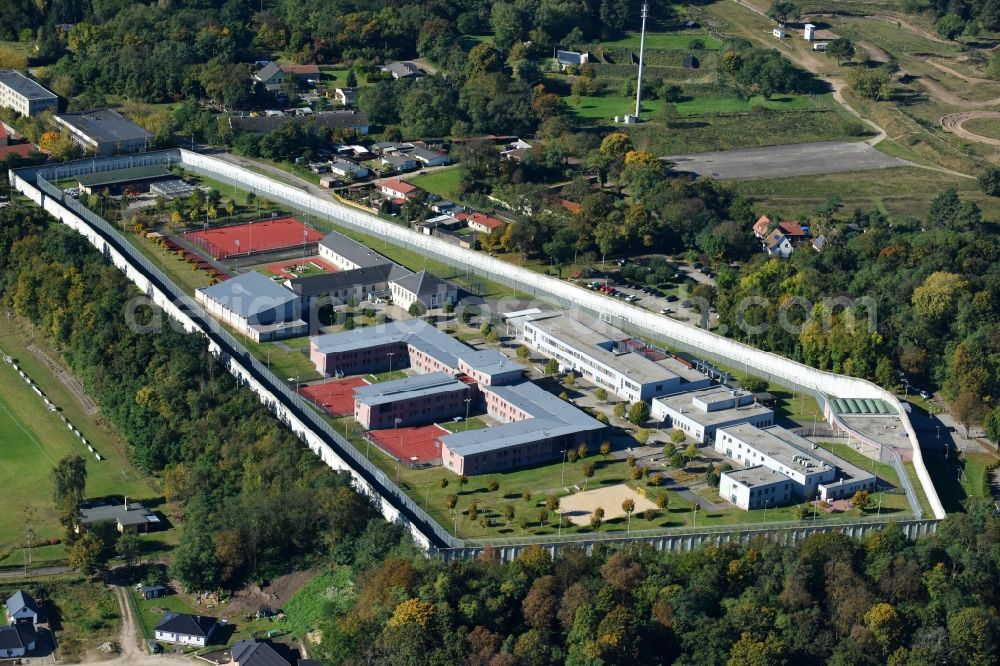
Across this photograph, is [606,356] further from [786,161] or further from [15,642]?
[786,161]

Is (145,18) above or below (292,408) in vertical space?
above

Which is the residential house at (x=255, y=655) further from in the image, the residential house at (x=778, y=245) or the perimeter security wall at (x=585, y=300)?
the residential house at (x=778, y=245)

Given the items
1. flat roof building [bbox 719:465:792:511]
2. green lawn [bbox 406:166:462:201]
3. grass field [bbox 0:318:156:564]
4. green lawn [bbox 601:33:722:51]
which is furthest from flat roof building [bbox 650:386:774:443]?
green lawn [bbox 601:33:722:51]

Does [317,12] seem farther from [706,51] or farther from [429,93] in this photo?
[706,51]

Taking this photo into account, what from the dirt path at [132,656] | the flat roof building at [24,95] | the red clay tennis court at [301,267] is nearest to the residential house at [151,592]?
the dirt path at [132,656]

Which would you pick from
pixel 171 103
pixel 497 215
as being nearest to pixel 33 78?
pixel 171 103

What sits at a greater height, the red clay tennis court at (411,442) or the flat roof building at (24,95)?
the flat roof building at (24,95)

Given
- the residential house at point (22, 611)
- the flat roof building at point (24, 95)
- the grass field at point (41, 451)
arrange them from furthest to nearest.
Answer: the flat roof building at point (24, 95)
the grass field at point (41, 451)
the residential house at point (22, 611)
